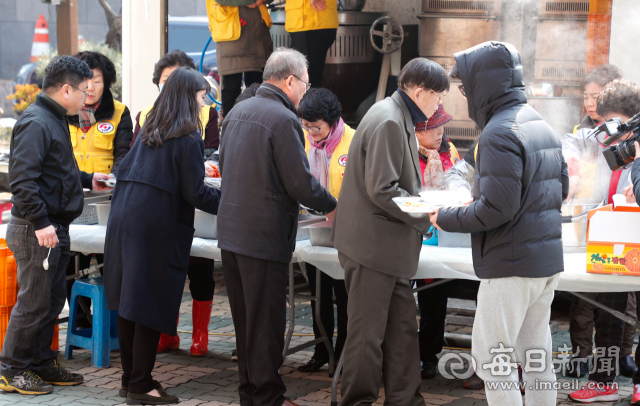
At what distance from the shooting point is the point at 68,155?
13.4ft

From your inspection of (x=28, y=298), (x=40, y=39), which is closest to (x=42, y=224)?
(x=28, y=298)

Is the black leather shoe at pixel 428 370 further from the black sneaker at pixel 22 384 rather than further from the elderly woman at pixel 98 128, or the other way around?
the elderly woman at pixel 98 128

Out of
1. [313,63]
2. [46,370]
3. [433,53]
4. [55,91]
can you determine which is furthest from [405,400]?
[433,53]

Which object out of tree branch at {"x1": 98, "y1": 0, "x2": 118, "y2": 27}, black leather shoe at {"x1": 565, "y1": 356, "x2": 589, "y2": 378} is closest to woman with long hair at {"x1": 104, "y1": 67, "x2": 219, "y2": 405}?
black leather shoe at {"x1": 565, "y1": 356, "x2": 589, "y2": 378}

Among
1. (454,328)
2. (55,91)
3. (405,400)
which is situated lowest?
(454,328)

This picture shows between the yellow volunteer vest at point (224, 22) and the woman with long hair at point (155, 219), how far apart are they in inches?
79.7

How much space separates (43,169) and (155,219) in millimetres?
757

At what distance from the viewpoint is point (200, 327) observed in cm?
487

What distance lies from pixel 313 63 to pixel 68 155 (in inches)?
101

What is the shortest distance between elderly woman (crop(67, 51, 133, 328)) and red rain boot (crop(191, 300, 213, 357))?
0.82 metres

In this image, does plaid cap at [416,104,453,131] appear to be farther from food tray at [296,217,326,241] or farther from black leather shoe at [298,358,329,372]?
black leather shoe at [298,358,329,372]

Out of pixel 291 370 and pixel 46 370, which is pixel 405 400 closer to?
pixel 291 370

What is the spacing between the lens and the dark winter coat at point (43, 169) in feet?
12.7

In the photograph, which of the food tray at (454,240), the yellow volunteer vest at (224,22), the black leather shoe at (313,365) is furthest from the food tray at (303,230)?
the yellow volunteer vest at (224,22)
